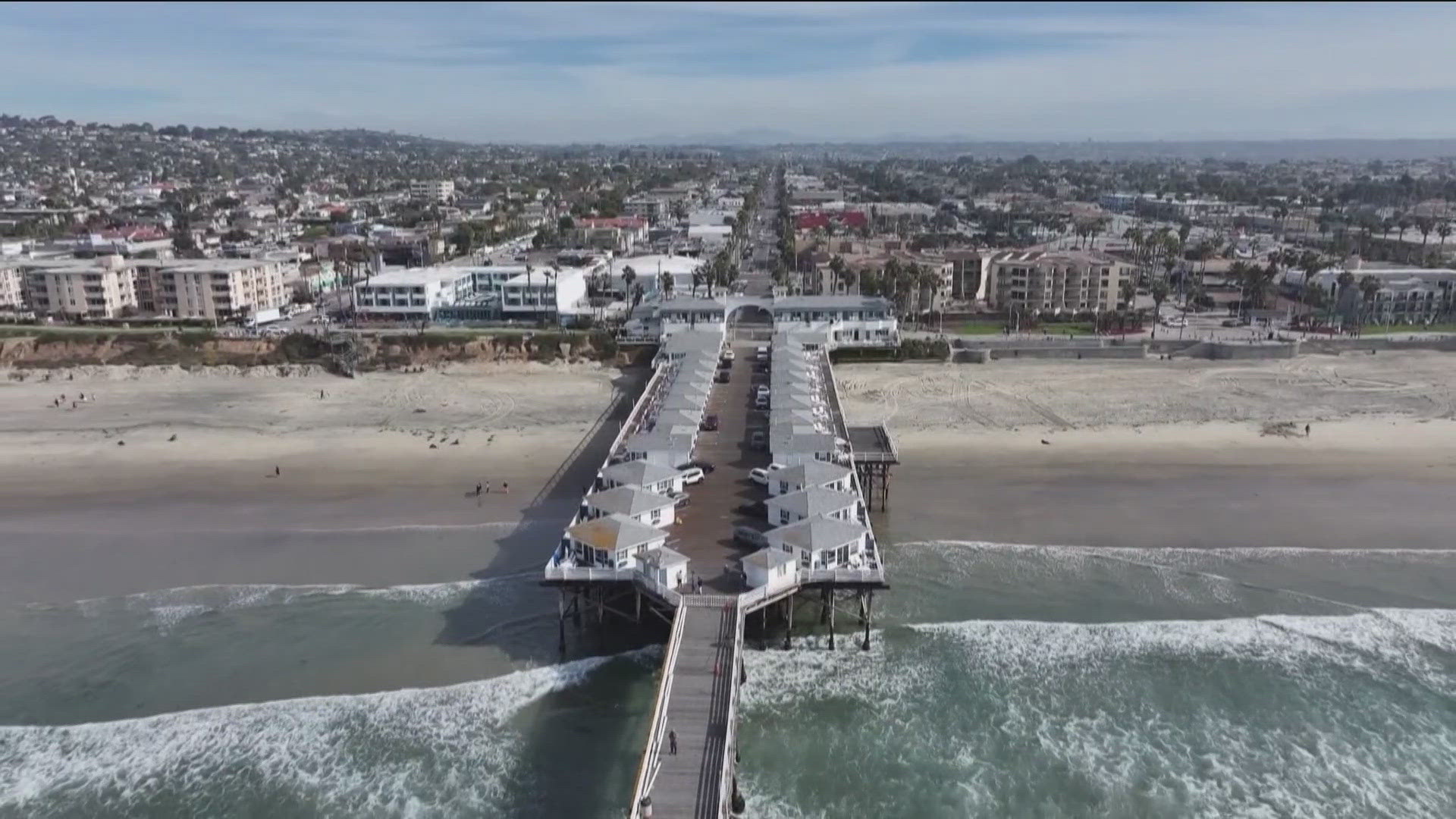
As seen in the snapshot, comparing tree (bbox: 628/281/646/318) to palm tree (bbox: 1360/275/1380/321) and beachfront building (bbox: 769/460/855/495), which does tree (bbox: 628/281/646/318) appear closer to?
beachfront building (bbox: 769/460/855/495)

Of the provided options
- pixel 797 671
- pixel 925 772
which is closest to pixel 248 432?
pixel 797 671

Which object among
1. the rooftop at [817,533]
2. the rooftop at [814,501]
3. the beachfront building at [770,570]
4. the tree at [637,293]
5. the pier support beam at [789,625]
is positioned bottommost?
the pier support beam at [789,625]

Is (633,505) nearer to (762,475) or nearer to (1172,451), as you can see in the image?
(762,475)

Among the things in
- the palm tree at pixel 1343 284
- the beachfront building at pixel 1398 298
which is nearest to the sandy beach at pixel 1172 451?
the beachfront building at pixel 1398 298

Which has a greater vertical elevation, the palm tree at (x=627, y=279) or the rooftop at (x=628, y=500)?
the palm tree at (x=627, y=279)

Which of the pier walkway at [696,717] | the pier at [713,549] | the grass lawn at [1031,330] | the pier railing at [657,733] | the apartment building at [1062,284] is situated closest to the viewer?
the pier railing at [657,733]

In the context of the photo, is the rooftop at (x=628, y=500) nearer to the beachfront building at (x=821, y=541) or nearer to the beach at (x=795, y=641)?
the beach at (x=795, y=641)

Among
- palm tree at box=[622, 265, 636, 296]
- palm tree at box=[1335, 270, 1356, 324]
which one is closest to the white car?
palm tree at box=[622, 265, 636, 296]
